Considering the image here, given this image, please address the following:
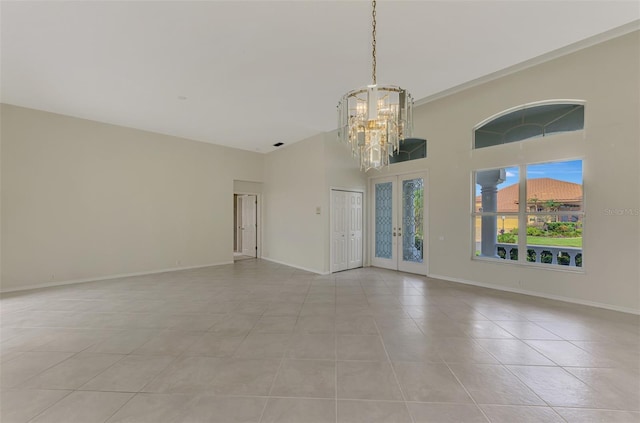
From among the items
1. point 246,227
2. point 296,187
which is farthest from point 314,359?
point 246,227

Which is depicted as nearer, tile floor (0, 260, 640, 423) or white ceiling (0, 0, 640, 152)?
tile floor (0, 260, 640, 423)

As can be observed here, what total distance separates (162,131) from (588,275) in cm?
879

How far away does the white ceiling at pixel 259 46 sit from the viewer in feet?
8.50

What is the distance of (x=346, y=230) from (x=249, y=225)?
3.87 meters

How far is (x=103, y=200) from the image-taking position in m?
5.63

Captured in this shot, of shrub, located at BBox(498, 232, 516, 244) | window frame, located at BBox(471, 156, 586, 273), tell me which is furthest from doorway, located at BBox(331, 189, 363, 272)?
shrub, located at BBox(498, 232, 516, 244)

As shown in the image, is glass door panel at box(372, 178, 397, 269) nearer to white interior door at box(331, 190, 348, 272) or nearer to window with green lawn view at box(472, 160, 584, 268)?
white interior door at box(331, 190, 348, 272)

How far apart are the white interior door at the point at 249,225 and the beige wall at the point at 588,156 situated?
19.6ft

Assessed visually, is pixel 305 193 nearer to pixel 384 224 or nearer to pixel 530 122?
pixel 384 224

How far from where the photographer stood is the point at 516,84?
15.1 ft

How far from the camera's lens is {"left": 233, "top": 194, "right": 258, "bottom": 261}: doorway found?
8633 millimetres

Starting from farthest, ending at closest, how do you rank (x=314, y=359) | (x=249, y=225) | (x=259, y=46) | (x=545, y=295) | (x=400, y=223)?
(x=249, y=225) → (x=400, y=223) → (x=545, y=295) → (x=259, y=46) → (x=314, y=359)

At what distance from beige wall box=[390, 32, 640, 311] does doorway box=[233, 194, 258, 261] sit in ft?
19.4

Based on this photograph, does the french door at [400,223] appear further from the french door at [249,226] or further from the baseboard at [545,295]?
the french door at [249,226]
